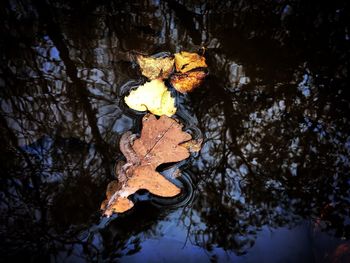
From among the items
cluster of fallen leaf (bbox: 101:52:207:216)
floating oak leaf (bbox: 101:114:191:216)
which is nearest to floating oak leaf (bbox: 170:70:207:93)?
cluster of fallen leaf (bbox: 101:52:207:216)

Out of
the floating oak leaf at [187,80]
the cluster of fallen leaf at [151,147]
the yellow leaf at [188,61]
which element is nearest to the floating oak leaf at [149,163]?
the cluster of fallen leaf at [151,147]

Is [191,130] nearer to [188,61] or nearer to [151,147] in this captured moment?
[151,147]

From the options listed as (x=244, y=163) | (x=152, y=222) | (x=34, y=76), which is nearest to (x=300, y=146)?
(x=244, y=163)

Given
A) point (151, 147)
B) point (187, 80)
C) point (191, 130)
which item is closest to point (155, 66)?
point (187, 80)

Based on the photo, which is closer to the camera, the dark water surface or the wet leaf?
the dark water surface

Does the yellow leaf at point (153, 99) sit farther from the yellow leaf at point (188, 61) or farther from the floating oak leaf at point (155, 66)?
the yellow leaf at point (188, 61)

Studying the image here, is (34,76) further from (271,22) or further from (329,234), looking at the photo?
(329,234)

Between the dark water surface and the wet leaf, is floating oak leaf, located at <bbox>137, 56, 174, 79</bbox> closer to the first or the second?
the dark water surface

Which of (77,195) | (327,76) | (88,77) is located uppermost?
(88,77)
